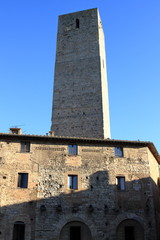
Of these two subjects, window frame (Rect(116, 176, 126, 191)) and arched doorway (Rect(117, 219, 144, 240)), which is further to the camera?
window frame (Rect(116, 176, 126, 191))

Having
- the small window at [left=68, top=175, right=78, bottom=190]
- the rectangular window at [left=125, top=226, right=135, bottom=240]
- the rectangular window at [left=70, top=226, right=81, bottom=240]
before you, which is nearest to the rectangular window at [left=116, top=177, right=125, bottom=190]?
the rectangular window at [left=125, top=226, right=135, bottom=240]

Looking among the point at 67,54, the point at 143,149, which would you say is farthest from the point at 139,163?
the point at 67,54

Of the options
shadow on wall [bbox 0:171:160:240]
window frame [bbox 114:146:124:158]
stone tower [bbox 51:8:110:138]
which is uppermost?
stone tower [bbox 51:8:110:138]

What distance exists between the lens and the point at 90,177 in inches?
840

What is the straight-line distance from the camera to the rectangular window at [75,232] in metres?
20.0

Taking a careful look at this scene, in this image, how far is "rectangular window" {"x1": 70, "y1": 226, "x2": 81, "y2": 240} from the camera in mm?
20016

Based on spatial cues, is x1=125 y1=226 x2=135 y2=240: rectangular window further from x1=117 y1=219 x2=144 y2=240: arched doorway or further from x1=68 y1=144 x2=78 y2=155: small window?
x1=68 y1=144 x2=78 y2=155: small window

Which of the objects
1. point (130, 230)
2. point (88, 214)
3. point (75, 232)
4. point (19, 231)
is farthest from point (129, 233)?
point (19, 231)

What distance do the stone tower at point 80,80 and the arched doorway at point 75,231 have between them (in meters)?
10.4

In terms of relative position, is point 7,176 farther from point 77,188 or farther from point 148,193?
point 148,193

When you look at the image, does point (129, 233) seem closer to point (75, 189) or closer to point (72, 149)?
point (75, 189)

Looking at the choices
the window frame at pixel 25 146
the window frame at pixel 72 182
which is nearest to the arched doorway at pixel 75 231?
the window frame at pixel 72 182

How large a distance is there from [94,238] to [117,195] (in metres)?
3.20

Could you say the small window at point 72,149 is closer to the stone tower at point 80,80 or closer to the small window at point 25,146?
the small window at point 25,146
